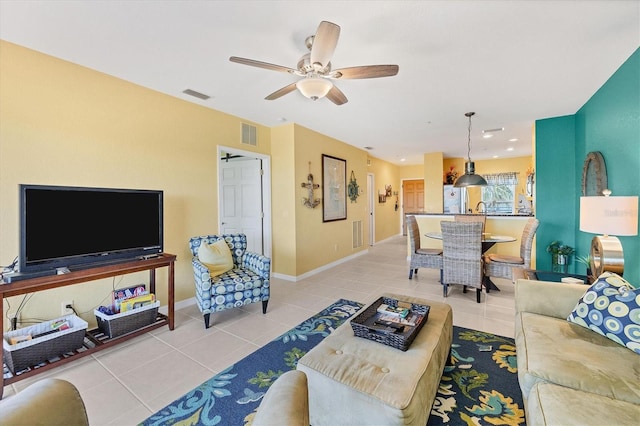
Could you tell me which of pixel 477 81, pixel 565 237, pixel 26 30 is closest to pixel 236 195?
pixel 26 30

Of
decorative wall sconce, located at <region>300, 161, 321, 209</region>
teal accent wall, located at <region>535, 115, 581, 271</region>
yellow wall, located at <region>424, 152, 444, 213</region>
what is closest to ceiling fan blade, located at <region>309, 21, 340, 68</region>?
decorative wall sconce, located at <region>300, 161, 321, 209</region>

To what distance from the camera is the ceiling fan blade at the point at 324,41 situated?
64.0 inches

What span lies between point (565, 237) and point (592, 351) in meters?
3.45

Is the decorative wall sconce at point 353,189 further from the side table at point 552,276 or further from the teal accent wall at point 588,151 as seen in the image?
the side table at point 552,276

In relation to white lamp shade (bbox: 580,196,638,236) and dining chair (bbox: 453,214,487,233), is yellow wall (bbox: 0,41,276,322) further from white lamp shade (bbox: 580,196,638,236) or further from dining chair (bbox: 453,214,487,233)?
dining chair (bbox: 453,214,487,233)

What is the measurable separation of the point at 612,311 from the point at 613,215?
0.80 m

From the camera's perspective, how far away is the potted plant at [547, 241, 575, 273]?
3824mm

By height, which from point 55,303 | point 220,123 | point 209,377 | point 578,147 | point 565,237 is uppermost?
point 220,123

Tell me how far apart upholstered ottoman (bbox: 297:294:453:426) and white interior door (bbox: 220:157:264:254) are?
330cm

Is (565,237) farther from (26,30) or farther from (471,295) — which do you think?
(26,30)

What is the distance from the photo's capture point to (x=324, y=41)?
5.73ft

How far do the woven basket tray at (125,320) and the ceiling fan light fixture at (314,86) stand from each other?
2.51 meters

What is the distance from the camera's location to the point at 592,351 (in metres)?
1.49

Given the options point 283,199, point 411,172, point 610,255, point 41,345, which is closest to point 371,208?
point 411,172
